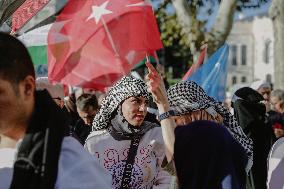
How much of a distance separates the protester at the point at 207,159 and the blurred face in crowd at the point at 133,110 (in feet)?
6.37

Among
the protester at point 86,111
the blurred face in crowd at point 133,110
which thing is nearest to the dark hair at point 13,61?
the blurred face in crowd at point 133,110

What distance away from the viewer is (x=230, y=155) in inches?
97.5

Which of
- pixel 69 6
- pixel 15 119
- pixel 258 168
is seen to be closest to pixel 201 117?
pixel 15 119

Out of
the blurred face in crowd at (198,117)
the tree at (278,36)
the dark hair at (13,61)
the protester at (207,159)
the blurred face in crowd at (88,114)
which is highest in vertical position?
the dark hair at (13,61)

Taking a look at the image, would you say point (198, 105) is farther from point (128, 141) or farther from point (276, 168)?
point (128, 141)

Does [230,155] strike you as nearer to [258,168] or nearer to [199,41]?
[258,168]

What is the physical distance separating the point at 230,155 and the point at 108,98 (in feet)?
7.16

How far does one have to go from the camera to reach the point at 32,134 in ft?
6.98

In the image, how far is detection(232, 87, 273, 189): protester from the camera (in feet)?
19.7

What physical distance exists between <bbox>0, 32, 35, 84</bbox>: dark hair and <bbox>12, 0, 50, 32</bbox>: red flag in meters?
2.42

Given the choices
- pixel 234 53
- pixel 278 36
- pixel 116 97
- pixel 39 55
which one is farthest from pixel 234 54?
pixel 116 97

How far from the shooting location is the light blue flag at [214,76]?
762 centimetres

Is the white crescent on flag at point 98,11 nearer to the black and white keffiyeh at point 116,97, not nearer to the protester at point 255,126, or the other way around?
the protester at point 255,126

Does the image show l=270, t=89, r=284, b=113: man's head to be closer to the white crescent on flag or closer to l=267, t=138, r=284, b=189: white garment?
the white crescent on flag
